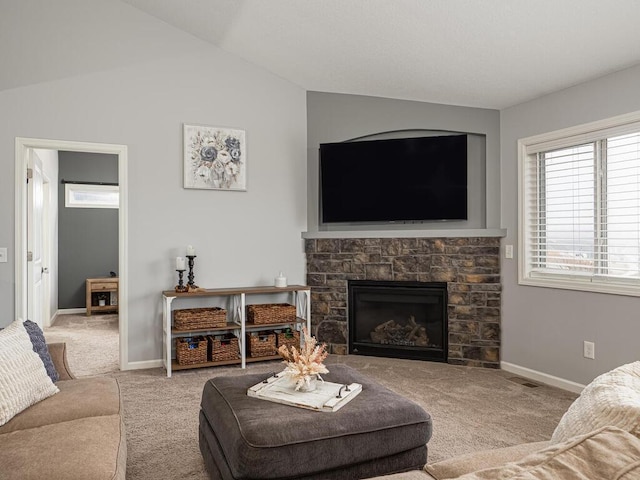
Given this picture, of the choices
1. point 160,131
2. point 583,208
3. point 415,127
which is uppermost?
point 415,127

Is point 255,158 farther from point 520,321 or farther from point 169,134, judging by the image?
point 520,321

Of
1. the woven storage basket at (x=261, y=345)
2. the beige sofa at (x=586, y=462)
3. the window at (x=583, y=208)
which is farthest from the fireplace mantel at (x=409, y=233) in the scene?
the beige sofa at (x=586, y=462)

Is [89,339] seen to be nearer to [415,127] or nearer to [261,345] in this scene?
[261,345]

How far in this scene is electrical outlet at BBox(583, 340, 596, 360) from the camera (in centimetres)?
376

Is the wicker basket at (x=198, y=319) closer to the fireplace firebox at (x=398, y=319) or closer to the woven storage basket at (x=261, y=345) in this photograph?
the woven storage basket at (x=261, y=345)

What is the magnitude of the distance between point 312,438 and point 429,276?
3019 millimetres

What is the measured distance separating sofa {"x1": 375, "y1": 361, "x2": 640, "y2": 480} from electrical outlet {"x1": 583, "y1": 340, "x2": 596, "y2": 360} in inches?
96.5

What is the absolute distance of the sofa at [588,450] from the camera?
81 cm

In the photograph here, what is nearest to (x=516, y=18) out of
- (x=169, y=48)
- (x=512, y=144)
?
(x=512, y=144)

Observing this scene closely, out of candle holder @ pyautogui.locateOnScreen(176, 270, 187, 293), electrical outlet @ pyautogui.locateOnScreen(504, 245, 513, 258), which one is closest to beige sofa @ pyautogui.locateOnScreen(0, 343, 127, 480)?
candle holder @ pyautogui.locateOnScreen(176, 270, 187, 293)

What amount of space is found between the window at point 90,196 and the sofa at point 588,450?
784cm

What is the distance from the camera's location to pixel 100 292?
26.3 feet

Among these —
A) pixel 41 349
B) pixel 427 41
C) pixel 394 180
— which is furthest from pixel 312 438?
pixel 394 180

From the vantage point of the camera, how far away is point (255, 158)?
4965mm
